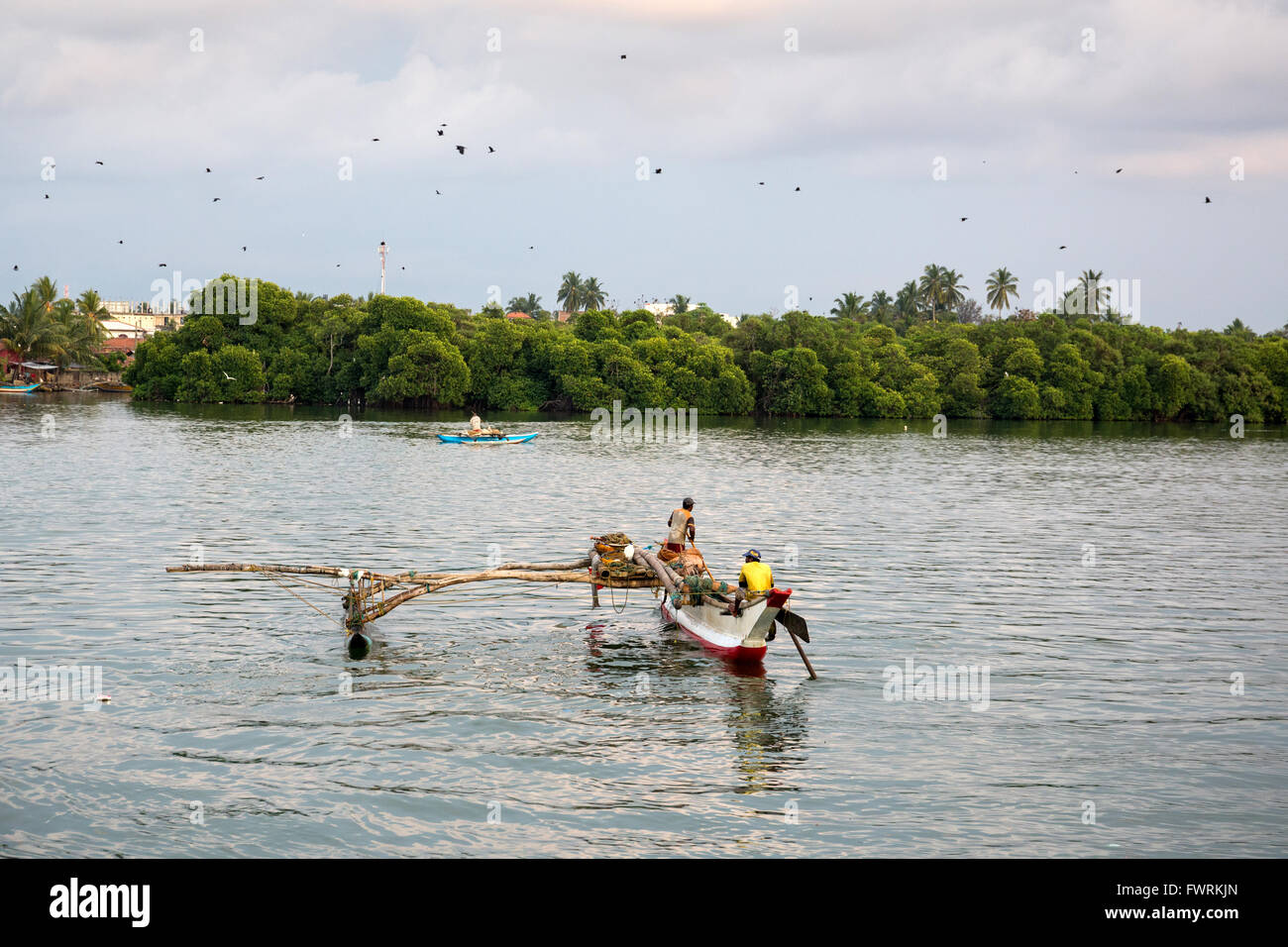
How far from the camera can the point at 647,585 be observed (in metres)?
24.7

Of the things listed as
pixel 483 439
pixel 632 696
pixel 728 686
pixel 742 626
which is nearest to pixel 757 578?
pixel 742 626

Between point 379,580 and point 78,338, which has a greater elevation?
point 78,338

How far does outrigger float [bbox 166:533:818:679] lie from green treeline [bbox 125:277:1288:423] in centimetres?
10560

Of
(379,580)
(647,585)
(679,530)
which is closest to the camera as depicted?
(379,580)

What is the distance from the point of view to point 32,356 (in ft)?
471

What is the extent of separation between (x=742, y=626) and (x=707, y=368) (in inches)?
4500

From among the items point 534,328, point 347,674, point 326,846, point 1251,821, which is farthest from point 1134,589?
point 534,328

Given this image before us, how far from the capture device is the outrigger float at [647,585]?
832 inches

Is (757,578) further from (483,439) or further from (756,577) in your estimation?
(483,439)

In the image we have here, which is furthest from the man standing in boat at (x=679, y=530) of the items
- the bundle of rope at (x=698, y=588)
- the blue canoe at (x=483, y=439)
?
the blue canoe at (x=483, y=439)

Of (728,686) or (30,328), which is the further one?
(30,328)

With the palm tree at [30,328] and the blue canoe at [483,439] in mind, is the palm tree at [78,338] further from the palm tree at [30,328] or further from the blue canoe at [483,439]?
the blue canoe at [483,439]
